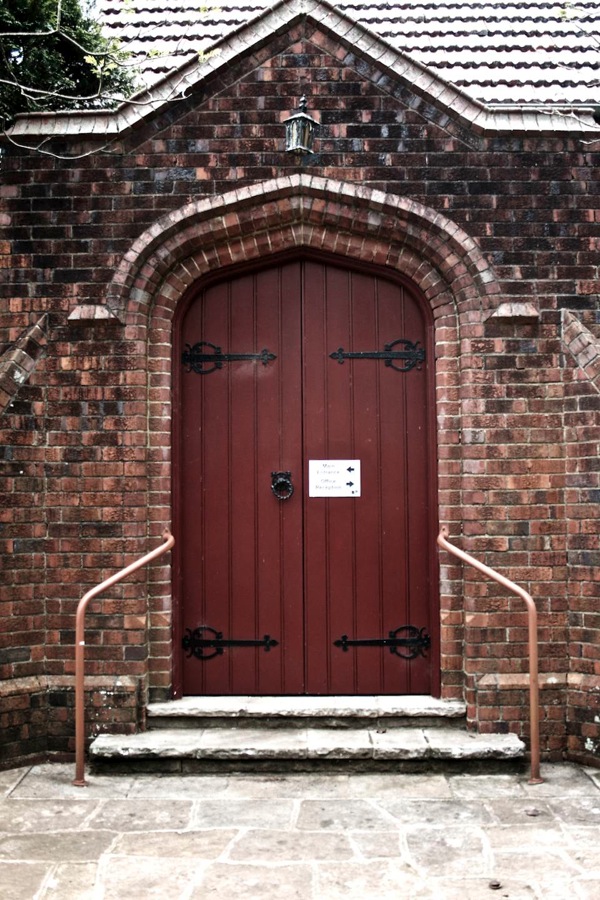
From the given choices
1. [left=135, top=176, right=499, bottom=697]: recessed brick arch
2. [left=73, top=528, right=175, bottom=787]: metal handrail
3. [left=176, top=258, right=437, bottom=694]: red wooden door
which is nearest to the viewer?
[left=73, top=528, right=175, bottom=787]: metal handrail

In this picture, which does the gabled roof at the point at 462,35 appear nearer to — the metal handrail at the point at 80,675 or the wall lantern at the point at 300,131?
the wall lantern at the point at 300,131

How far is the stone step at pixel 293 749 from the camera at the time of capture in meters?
4.69

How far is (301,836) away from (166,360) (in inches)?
→ 110

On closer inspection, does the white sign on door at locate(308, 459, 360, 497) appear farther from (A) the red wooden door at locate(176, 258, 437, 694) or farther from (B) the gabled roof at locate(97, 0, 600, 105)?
(B) the gabled roof at locate(97, 0, 600, 105)

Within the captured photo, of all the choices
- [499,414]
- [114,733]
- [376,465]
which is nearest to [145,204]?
[376,465]

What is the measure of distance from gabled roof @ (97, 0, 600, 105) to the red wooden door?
175 centimetres

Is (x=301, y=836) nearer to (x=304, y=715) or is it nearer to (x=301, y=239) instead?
(x=304, y=715)

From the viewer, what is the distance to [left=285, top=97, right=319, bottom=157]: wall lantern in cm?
499

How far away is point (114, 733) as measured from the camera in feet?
16.3

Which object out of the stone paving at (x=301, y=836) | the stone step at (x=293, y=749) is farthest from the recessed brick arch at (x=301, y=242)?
the stone paving at (x=301, y=836)

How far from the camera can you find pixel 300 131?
16.4 feet

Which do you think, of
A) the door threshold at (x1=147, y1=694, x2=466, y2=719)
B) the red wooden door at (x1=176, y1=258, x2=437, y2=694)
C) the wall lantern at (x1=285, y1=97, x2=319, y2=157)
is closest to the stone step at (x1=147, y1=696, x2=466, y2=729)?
the door threshold at (x1=147, y1=694, x2=466, y2=719)

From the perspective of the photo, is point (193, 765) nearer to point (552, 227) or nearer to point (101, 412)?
point (101, 412)

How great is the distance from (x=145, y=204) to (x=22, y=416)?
1.47 metres
